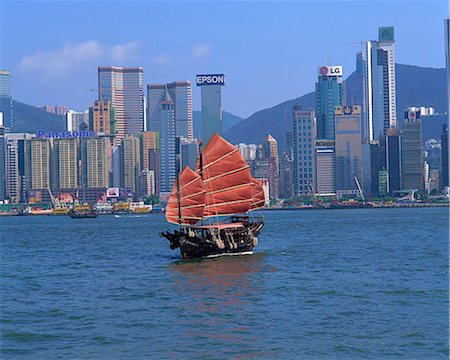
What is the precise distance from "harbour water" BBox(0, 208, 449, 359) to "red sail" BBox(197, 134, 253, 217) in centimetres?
341

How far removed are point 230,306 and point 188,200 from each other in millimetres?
20845

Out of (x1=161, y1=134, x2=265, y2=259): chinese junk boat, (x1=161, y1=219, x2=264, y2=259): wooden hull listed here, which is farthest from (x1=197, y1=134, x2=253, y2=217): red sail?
(x1=161, y1=219, x2=264, y2=259): wooden hull

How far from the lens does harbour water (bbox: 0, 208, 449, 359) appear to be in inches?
1033

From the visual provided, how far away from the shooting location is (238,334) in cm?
2806

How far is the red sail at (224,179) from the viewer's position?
185ft

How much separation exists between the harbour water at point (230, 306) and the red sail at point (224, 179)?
3415 millimetres

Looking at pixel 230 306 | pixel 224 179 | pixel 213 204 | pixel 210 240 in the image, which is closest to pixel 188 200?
pixel 213 204

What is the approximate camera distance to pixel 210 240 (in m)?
51.9

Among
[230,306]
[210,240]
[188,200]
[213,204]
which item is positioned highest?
[188,200]

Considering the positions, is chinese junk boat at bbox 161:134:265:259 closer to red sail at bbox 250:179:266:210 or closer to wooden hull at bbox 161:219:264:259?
wooden hull at bbox 161:219:264:259

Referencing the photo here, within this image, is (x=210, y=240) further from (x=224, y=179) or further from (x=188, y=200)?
(x=224, y=179)

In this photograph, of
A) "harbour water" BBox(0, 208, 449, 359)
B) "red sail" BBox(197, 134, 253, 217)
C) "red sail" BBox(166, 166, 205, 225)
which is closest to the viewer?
"harbour water" BBox(0, 208, 449, 359)

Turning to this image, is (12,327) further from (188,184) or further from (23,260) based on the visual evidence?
Result: (23,260)

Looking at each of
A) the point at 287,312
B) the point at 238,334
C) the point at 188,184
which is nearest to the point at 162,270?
the point at 188,184
